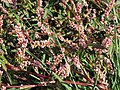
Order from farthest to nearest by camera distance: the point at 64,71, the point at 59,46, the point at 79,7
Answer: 1. the point at 79,7
2. the point at 59,46
3. the point at 64,71

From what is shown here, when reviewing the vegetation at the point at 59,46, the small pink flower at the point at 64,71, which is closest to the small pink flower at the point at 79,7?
the vegetation at the point at 59,46

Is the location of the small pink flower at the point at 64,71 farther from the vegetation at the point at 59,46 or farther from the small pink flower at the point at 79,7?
the small pink flower at the point at 79,7

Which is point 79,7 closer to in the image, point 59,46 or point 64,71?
point 59,46

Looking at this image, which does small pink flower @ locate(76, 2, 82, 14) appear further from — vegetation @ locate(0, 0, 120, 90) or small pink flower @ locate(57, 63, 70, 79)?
small pink flower @ locate(57, 63, 70, 79)

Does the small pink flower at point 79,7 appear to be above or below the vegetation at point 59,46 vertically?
above

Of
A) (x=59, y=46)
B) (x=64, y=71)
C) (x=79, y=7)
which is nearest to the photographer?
(x=64, y=71)

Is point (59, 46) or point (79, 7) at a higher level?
point (79, 7)

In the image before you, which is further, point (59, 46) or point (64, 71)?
point (59, 46)

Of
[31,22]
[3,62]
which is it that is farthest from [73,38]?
[3,62]

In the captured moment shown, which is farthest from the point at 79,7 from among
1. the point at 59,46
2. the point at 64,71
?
the point at 64,71
